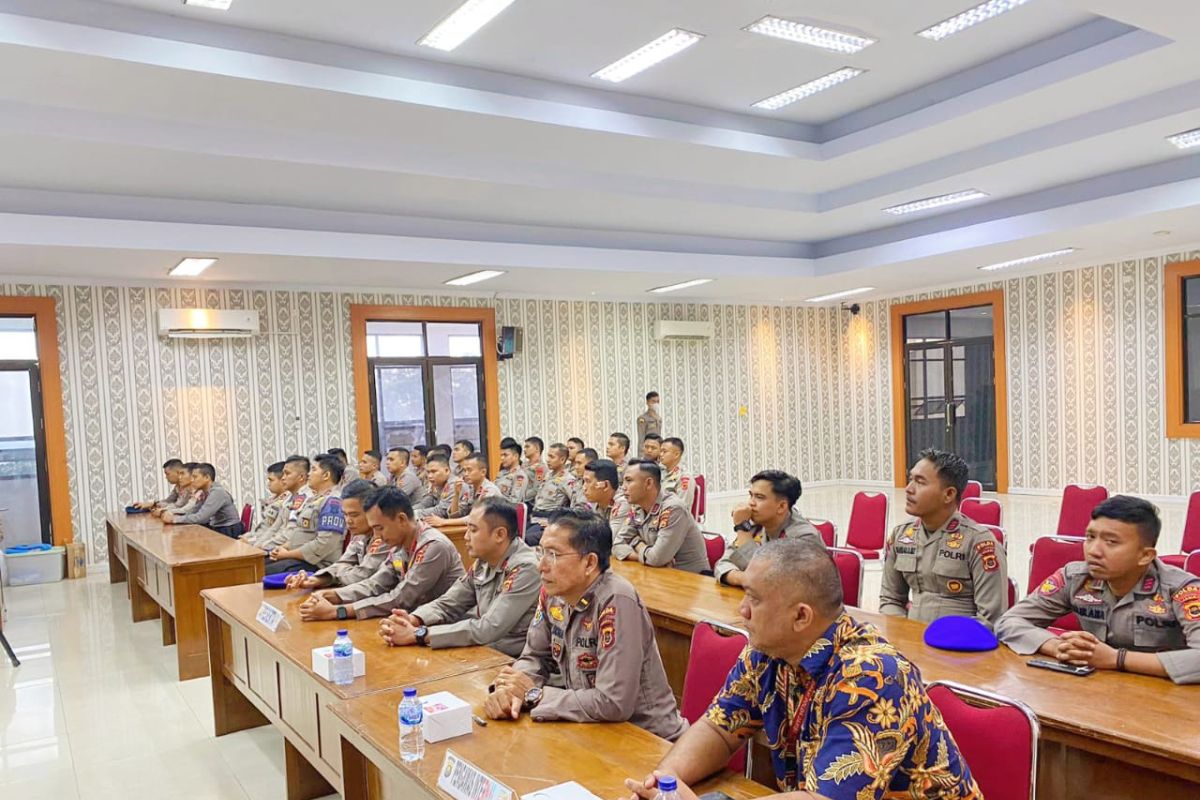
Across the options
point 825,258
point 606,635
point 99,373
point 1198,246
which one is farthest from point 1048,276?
point 99,373

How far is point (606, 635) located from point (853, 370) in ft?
41.7

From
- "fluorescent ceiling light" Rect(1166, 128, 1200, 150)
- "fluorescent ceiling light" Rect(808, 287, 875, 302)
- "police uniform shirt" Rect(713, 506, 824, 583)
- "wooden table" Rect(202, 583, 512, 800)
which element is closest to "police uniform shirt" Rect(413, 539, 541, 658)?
"wooden table" Rect(202, 583, 512, 800)

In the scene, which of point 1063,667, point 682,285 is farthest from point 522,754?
point 682,285

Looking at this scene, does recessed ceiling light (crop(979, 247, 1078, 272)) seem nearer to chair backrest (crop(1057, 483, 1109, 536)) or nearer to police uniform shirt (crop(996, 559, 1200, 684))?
chair backrest (crop(1057, 483, 1109, 536))

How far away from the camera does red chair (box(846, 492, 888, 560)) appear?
19.4 ft

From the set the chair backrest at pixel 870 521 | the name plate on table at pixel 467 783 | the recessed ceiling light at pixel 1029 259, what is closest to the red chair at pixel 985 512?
the chair backrest at pixel 870 521

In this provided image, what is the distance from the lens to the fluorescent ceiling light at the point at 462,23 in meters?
4.51

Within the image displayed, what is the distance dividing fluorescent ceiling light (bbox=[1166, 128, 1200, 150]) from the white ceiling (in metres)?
0.12

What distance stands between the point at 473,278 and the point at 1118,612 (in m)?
8.04

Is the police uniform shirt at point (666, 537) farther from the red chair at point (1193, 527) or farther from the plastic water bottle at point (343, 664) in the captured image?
the red chair at point (1193, 527)

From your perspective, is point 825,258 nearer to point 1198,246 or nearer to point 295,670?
point 1198,246

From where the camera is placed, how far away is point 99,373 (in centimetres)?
888

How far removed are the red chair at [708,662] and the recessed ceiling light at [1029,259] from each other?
8854mm

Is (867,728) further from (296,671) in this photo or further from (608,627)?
(296,671)
